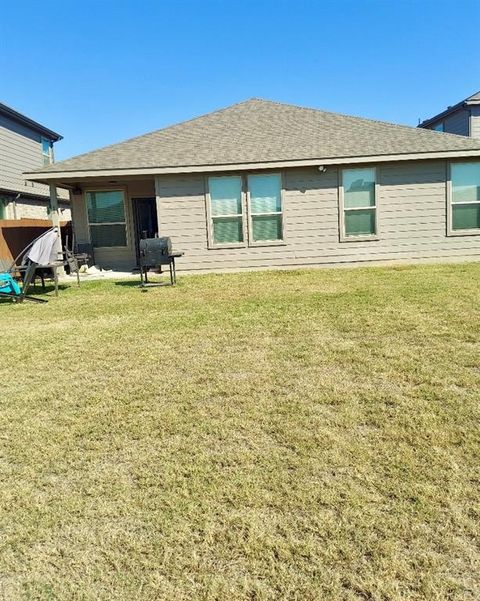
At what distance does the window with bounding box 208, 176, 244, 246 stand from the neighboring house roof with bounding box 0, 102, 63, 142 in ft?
Answer: 35.4

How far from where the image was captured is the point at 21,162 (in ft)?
64.9

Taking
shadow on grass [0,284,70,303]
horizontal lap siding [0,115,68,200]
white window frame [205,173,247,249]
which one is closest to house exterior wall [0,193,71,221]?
horizontal lap siding [0,115,68,200]

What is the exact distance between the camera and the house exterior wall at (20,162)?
18.3 meters

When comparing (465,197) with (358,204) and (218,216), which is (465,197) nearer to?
(358,204)

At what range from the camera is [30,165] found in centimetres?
2062

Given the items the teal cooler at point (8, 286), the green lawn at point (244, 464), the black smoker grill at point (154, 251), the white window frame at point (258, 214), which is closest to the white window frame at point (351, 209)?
the white window frame at point (258, 214)

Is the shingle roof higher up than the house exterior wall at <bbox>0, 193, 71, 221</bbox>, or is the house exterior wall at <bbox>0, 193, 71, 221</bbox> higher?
the shingle roof

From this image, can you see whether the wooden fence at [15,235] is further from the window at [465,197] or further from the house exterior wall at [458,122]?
the house exterior wall at [458,122]

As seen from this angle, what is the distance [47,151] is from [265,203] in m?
15.2

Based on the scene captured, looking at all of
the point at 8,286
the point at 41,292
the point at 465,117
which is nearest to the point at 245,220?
the point at 41,292

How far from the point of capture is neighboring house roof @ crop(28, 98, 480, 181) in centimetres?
1150

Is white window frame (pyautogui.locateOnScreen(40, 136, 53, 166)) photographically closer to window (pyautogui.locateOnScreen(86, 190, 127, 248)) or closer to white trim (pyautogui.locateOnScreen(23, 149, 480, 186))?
window (pyautogui.locateOnScreen(86, 190, 127, 248))

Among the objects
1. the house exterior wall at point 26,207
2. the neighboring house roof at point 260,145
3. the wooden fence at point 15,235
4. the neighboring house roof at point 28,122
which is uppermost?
the neighboring house roof at point 28,122

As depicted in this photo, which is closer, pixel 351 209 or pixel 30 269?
pixel 30 269
